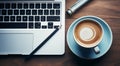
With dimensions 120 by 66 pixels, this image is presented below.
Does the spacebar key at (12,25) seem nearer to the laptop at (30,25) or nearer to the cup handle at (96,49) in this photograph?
the laptop at (30,25)

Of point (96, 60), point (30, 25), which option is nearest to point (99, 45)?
point (96, 60)

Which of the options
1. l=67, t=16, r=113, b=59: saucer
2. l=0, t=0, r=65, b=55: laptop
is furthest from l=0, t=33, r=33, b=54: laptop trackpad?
l=67, t=16, r=113, b=59: saucer

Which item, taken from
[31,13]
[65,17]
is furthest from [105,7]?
[31,13]

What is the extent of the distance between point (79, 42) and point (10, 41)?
24 centimetres

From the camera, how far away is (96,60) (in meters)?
0.82

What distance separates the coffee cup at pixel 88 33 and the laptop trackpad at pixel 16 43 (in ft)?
0.55

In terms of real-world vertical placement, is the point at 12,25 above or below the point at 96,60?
above

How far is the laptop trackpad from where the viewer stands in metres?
0.82

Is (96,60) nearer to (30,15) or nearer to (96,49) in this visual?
(96,49)

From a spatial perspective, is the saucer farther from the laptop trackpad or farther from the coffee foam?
the laptop trackpad

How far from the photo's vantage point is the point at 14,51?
82cm

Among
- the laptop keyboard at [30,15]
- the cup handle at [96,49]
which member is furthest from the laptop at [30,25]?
the cup handle at [96,49]

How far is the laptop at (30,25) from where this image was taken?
81cm

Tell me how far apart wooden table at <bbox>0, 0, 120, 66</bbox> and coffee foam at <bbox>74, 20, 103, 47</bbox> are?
79 mm
